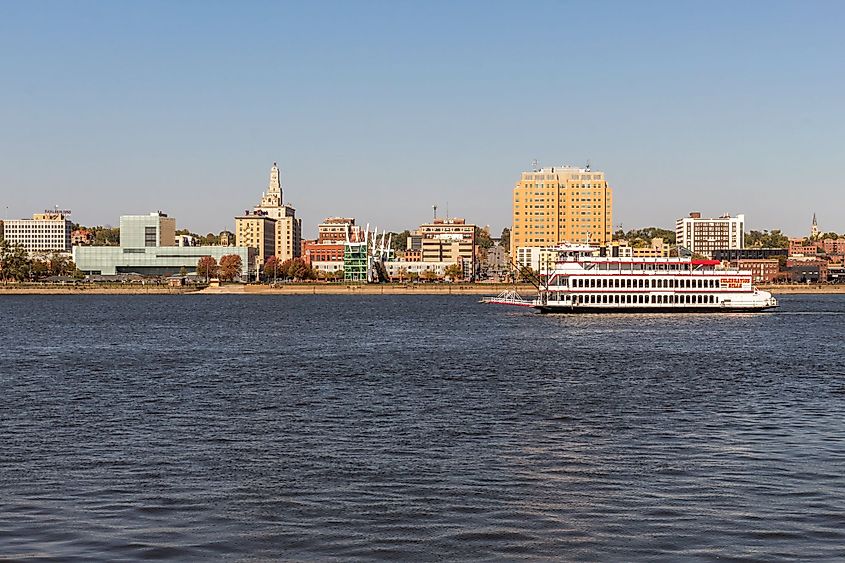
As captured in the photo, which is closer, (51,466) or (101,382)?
(51,466)

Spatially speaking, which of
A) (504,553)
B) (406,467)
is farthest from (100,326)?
(504,553)

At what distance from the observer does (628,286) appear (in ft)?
413

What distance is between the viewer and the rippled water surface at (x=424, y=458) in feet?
75.6

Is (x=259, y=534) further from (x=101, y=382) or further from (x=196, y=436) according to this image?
(x=101, y=382)

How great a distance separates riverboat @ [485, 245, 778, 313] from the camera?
125125mm

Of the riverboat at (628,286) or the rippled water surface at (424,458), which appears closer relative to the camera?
the rippled water surface at (424,458)

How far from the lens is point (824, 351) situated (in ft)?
256

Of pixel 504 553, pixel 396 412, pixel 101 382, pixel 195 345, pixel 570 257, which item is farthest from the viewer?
pixel 570 257

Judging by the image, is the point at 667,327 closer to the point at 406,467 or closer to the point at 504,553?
the point at 406,467

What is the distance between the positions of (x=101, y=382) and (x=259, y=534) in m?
34.3

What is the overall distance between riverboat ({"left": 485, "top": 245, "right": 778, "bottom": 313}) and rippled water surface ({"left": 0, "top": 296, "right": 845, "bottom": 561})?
54647 millimetres

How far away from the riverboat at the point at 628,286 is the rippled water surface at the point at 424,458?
2151 inches

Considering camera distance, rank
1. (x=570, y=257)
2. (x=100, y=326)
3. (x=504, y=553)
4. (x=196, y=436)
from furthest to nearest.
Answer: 1. (x=570, y=257)
2. (x=100, y=326)
3. (x=196, y=436)
4. (x=504, y=553)

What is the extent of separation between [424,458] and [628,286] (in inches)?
3821
